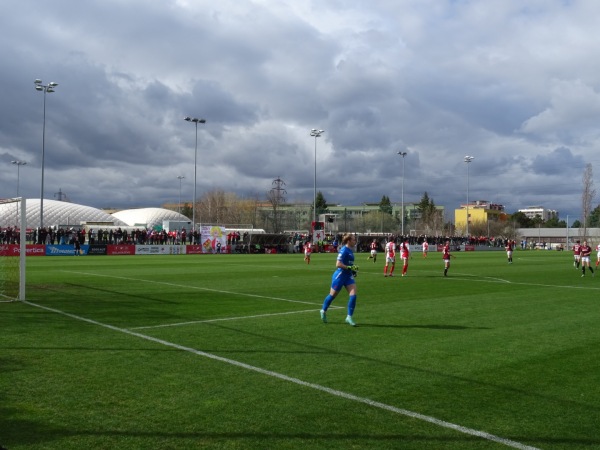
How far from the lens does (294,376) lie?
795 cm

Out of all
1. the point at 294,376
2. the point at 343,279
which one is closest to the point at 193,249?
the point at 343,279

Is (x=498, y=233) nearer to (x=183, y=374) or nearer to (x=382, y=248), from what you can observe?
(x=382, y=248)

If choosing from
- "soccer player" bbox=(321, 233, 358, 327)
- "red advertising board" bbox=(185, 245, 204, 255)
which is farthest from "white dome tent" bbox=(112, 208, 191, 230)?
"soccer player" bbox=(321, 233, 358, 327)

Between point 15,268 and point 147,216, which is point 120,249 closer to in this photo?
point 15,268

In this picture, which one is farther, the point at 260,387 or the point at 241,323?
the point at 241,323

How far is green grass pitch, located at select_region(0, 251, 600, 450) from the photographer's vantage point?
5.74 metres

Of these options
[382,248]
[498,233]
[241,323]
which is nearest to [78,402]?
[241,323]

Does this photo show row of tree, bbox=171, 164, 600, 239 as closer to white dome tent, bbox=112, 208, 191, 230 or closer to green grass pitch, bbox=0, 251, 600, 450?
white dome tent, bbox=112, 208, 191, 230

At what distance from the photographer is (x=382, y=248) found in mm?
69250

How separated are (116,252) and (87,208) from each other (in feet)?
267

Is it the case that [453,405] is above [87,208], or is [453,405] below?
below

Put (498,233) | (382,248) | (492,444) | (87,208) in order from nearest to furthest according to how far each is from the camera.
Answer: (492,444)
(382,248)
(87,208)
(498,233)

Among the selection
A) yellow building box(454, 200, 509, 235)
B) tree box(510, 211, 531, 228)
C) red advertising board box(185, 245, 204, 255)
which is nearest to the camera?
red advertising board box(185, 245, 204, 255)

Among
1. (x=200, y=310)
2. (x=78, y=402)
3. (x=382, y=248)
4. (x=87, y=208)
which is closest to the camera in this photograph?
(x=78, y=402)
